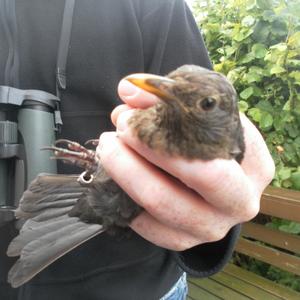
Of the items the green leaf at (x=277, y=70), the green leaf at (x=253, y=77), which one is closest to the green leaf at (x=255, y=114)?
the green leaf at (x=253, y=77)

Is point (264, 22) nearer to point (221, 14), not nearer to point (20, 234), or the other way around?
point (221, 14)

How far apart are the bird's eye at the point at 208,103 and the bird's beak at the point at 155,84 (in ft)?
0.21

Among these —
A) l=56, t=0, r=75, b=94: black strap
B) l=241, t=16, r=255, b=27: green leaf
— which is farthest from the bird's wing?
l=241, t=16, r=255, b=27: green leaf

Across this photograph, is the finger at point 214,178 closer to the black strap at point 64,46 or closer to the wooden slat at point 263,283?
the black strap at point 64,46

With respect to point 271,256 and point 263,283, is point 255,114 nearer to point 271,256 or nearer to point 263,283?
point 271,256

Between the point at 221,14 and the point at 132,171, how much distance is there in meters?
2.20

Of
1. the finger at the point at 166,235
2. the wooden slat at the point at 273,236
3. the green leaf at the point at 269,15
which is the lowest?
the wooden slat at the point at 273,236

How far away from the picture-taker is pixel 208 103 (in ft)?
2.84

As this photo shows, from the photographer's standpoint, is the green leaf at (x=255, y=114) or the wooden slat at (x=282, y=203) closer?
the wooden slat at (x=282, y=203)

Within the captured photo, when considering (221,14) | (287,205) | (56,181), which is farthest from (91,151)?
(221,14)

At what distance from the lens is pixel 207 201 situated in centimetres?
81

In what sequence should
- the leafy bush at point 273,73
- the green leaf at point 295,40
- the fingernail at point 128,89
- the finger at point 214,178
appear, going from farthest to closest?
the leafy bush at point 273,73 → the green leaf at point 295,40 → the fingernail at point 128,89 → the finger at point 214,178

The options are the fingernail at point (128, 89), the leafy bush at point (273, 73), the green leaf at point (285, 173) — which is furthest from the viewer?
the green leaf at point (285, 173)

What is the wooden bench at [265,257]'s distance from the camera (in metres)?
2.17
